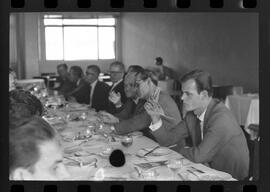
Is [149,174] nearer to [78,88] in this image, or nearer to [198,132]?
[198,132]

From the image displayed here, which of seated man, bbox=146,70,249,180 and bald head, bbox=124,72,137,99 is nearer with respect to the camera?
seated man, bbox=146,70,249,180

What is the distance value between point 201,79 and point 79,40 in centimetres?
93

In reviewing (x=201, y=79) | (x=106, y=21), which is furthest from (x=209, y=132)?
(x=106, y=21)

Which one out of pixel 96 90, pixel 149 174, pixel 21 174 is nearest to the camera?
pixel 21 174

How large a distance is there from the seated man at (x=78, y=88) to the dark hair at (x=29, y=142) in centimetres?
87

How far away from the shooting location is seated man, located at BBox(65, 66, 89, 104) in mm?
3297

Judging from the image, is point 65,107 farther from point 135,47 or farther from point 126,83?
point 135,47

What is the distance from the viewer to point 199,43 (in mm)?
3238

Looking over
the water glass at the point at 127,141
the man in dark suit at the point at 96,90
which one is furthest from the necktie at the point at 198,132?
the man in dark suit at the point at 96,90

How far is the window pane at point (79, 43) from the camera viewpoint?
3.22 metres

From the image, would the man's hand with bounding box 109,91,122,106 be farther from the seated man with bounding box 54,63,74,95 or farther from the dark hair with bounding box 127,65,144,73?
the seated man with bounding box 54,63,74,95

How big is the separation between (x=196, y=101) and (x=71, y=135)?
96 centimetres

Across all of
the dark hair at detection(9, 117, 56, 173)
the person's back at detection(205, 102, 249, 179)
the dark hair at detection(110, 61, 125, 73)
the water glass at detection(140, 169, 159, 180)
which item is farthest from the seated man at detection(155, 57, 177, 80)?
the dark hair at detection(9, 117, 56, 173)

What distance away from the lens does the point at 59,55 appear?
3207 mm
